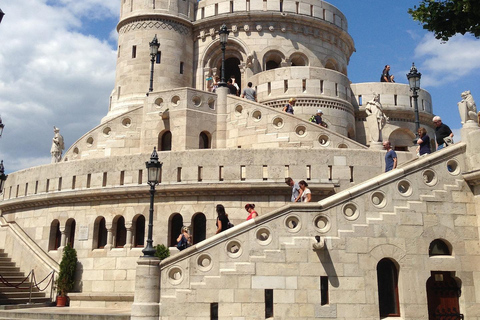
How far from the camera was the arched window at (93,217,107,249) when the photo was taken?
17.1m

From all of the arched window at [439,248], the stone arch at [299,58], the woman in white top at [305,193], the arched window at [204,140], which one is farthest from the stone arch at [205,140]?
the arched window at [439,248]

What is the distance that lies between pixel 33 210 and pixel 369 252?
1300 centimetres

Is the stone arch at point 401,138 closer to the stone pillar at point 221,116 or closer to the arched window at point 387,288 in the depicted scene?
the stone pillar at point 221,116

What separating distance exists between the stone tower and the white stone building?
0.08 m

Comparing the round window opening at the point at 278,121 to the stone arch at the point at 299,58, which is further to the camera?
the stone arch at the point at 299,58

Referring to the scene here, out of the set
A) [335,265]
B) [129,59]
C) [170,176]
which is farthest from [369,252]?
[129,59]

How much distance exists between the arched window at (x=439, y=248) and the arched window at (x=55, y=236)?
12360mm

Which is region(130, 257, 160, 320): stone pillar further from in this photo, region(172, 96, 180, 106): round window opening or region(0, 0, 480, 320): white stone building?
region(172, 96, 180, 106): round window opening

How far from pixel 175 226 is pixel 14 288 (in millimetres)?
5401

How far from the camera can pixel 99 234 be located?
1734cm

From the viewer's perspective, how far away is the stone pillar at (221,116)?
69.4ft

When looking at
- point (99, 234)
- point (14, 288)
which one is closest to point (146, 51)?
point (99, 234)

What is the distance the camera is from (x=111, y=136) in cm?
2198

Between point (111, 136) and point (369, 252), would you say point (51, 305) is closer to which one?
point (111, 136)
